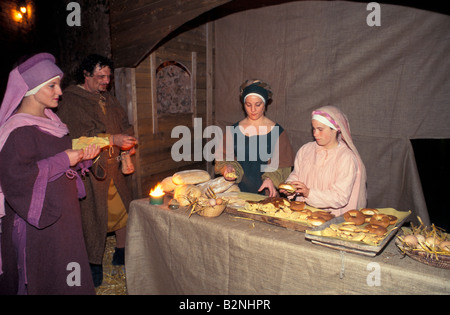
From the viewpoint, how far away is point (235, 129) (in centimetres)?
379

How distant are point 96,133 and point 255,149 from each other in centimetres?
207

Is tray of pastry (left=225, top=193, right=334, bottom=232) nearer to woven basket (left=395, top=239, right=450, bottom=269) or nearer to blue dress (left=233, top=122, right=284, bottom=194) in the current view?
woven basket (left=395, top=239, right=450, bottom=269)

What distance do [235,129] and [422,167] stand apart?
5872 mm

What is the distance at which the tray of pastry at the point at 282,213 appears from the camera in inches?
88.0

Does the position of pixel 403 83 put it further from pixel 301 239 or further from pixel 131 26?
pixel 131 26

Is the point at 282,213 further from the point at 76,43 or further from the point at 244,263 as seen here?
the point at 76,43

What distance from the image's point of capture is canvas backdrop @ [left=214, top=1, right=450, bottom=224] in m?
3.46

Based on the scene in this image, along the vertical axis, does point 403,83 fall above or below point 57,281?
above

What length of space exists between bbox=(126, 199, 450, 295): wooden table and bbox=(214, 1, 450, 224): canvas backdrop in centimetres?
227

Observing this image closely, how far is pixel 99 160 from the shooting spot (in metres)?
3.63

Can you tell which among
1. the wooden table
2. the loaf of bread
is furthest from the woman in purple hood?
the loaf of bread
